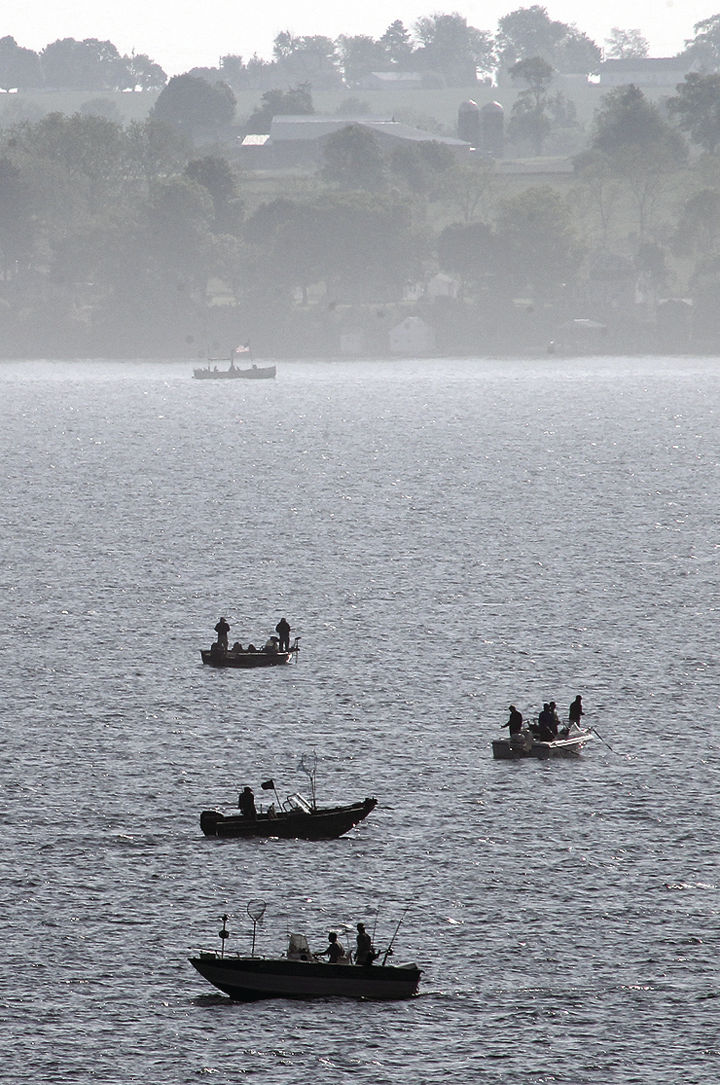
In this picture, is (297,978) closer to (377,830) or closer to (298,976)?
(298,976)

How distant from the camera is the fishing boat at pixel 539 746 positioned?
266 feet

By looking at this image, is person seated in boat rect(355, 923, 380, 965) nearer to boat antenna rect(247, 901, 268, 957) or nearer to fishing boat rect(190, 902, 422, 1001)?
fishing boat rect(190, 902, 422, 1001)

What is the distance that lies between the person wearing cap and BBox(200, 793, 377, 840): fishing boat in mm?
13659

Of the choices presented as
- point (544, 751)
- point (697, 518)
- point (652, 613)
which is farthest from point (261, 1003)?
point (697, 518)

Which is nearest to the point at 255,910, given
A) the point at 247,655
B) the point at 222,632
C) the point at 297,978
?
the point at 297,978

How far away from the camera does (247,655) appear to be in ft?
334

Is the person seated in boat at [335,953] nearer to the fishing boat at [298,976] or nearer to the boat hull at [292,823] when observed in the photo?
the fishing boat at [298,976]

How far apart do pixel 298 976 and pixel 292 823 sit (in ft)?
47.1

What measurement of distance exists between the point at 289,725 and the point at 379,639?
83.0 ft

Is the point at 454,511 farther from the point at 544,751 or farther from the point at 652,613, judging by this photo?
the point at 544,751

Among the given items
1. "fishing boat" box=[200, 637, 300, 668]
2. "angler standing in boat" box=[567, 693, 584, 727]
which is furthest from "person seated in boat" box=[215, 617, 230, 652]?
"angler standing in boat" box=[567, 693, 584, 727]

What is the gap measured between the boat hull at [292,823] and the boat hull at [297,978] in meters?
13.1

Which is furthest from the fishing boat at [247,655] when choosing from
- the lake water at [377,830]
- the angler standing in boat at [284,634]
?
the lake water at [377,830]

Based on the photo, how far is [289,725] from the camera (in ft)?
289
